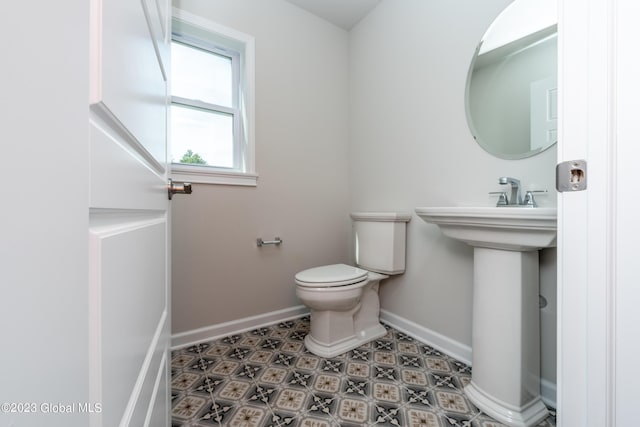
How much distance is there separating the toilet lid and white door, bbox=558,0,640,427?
106cm

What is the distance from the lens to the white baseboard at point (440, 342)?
1.17 meters

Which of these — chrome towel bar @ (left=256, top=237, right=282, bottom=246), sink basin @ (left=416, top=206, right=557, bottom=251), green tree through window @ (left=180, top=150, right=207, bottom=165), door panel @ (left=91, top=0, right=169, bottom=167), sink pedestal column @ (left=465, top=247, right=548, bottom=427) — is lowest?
sink pedestal column @ (left=465, top=247, right=548, bottom=427)

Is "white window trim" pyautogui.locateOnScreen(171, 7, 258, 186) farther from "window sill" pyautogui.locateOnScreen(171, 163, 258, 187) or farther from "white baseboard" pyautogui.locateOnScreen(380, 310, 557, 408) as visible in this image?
"white baseboard" pyautogui.locateOnScreen(380, 310, 557, 408)

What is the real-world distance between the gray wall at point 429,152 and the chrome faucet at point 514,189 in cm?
4

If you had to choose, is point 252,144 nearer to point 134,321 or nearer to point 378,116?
point 378,116

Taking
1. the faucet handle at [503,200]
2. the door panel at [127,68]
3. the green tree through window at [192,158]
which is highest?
the green tree through window at [192,158]

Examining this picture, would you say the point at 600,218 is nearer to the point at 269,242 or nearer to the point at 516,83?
the point at 516,83

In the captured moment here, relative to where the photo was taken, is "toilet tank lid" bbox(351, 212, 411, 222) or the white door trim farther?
"toilet tank lid" bbox(351, 212, 411, 222)

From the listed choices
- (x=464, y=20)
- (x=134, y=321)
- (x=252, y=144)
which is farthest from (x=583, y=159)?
(x=252, y=144)

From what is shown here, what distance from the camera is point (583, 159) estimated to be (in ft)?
1.62

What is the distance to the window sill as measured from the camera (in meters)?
1.62

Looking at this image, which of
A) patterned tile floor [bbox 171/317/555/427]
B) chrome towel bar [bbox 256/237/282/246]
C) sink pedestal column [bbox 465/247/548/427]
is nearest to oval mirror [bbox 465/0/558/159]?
sink pedestal column [bbox 465/247/548/427]

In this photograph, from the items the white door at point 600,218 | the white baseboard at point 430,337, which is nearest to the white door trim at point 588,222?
the white door at point 600,218

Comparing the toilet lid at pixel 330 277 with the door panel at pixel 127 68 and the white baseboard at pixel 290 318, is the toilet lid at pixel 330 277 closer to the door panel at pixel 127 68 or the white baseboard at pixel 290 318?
the white baseboard at pixel 290 318
